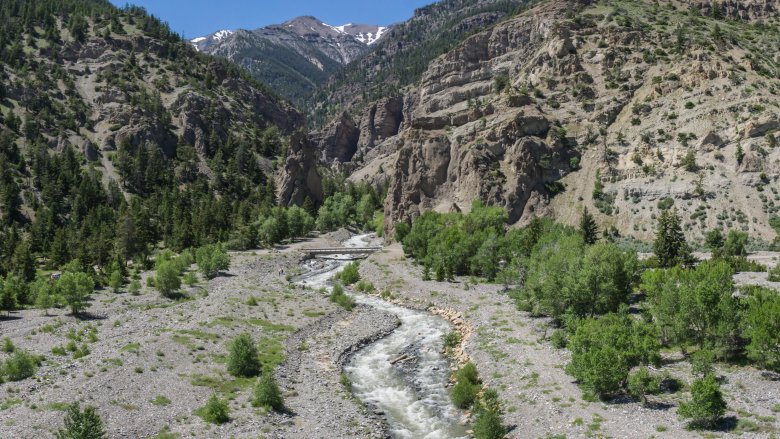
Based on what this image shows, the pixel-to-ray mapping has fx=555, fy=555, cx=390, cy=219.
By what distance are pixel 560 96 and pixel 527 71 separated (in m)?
23.9

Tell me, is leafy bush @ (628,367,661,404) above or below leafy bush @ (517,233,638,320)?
below

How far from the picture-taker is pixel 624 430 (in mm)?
29344

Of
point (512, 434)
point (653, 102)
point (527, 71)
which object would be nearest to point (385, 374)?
point (512, 434)

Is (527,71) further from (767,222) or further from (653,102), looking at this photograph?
(767,222)

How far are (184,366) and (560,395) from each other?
27.1m

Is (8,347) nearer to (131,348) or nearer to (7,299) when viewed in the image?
(131,348)

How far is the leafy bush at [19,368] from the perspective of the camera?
123 ft

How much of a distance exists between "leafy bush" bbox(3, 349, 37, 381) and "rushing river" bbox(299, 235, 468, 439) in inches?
889

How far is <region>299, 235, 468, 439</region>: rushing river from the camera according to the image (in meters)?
35.6

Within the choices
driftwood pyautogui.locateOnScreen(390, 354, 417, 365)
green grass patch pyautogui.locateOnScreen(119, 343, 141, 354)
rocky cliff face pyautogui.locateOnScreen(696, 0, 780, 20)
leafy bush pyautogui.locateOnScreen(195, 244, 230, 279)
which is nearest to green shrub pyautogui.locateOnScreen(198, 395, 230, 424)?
green grass patch pyautogui.locateOnScreen(119, 343, 141, 354)

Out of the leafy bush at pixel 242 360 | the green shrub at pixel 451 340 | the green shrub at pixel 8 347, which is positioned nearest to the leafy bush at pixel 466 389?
the green shrub at pixel 451 340

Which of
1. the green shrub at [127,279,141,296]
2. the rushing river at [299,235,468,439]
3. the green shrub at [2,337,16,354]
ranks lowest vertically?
the rushing river at [299,235,468,439]

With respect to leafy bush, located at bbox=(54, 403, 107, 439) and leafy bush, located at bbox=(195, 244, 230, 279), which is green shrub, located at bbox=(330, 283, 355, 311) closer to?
leafy bush, located at bbox=(195, 244, 230, 279)

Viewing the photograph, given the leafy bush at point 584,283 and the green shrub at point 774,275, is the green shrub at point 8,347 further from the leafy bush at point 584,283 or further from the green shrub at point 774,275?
the green shrub at point 774,275
